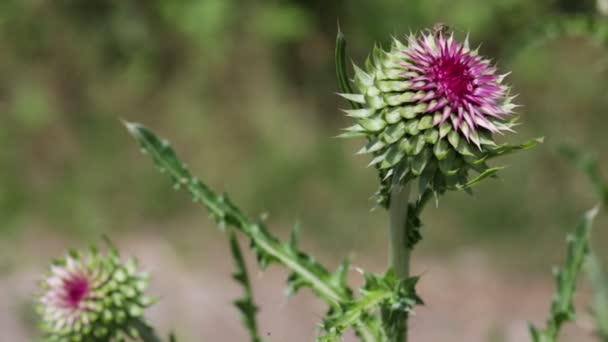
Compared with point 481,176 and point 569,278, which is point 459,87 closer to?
point 481,176

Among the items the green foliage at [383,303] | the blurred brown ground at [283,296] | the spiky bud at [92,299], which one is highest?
the blurred brown ground at [283,296]

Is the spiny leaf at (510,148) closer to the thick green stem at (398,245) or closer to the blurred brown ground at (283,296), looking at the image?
the thick green stem at (398,245)

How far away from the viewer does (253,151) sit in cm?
782

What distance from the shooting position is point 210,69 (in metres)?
8.06

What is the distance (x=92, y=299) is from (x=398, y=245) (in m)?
1.09

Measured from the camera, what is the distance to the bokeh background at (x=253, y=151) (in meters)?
7.29

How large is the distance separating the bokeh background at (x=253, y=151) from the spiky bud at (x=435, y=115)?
4.67m

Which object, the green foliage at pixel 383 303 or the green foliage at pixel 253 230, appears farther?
the green foliage at pixel 253 230

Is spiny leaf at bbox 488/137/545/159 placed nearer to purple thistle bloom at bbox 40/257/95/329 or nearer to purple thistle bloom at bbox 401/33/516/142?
purple thistle bloom at bbox 401/33/516/142

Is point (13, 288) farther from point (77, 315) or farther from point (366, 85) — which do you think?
point (366, 85)

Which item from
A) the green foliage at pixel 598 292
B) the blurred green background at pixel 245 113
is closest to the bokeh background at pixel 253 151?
the blurred green background at pixel 245 113

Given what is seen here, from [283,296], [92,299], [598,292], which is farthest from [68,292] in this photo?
[283,296]

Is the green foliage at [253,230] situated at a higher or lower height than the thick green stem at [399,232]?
higher

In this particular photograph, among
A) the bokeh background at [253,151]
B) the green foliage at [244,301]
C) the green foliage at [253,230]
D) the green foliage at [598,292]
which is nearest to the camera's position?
the green foliage at [253,230]
